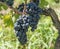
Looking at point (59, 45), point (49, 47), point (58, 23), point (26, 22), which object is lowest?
point (49, 47)

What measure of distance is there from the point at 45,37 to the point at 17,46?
436 mm

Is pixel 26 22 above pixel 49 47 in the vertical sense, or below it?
above

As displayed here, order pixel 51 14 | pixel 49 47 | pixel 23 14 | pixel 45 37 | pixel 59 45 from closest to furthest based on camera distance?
pixel 23 14 < pixel 51 14 < pixel 59 45 < pixel 49 47 < pixel 45 37

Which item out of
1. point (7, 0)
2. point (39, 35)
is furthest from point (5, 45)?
point (7, 0)

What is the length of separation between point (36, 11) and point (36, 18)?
0.04 m

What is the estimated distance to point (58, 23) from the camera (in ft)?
4.10

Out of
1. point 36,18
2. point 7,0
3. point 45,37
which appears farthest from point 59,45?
point 45,37

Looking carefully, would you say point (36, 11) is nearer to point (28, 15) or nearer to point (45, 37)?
point (28, 15)

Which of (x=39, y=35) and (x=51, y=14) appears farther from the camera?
(x=39, y=35)

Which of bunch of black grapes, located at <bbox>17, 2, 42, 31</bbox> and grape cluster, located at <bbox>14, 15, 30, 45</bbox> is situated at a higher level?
bunch of black grapes, located at <bbox>17, 2, 42, 31</bbox>

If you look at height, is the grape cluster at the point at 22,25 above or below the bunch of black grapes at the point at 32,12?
below

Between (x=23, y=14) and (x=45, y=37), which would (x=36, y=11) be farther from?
(x=45, y=37)

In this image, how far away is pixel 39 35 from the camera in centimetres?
270

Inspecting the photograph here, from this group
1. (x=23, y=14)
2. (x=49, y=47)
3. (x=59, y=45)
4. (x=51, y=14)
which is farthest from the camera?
(x=49, y=47)
